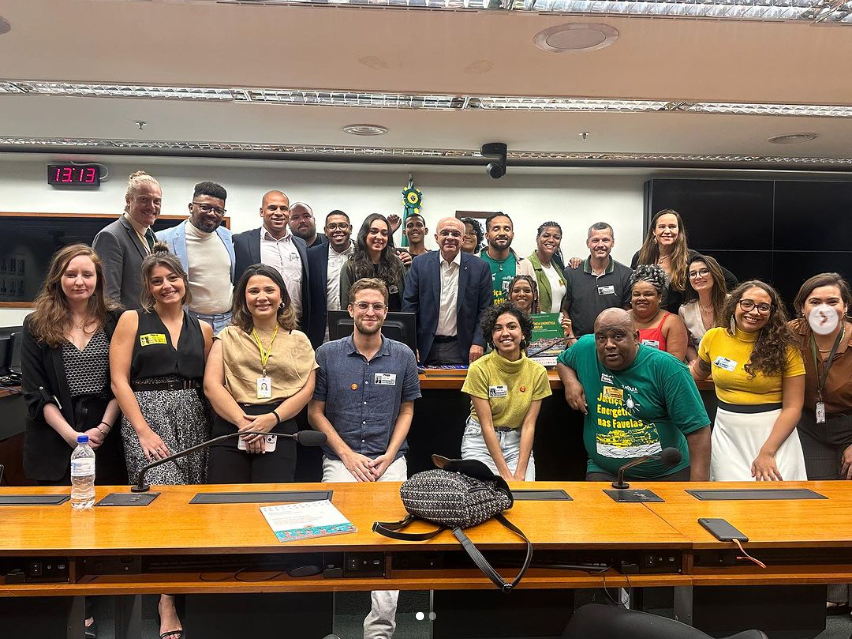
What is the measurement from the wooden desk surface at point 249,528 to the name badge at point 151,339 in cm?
69

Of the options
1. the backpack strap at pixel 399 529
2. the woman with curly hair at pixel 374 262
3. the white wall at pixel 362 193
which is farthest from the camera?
the white wall at pixel 362 193

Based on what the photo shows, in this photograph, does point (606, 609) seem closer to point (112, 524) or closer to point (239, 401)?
point (112, 524)

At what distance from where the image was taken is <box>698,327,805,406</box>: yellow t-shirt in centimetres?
285

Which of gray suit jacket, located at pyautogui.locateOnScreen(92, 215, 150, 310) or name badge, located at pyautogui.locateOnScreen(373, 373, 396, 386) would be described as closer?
name badge, located at pyautogui.locateOnScreen(373, 373, 396, 386)

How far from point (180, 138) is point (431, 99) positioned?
9.15ft

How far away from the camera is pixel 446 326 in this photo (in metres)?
4.31

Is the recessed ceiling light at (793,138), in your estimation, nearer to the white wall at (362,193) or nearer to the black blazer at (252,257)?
the white wall at (362,193)

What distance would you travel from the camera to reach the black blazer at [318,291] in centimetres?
429

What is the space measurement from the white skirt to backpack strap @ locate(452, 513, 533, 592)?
59.1 inches

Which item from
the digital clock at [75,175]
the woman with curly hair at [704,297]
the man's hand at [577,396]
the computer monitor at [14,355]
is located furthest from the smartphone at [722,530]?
the digital clock at [75,175]

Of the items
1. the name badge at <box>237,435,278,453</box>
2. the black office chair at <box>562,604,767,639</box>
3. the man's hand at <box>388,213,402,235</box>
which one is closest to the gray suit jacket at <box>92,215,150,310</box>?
the name badge at <box>237,435,278,453</box>

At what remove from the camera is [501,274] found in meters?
4.71

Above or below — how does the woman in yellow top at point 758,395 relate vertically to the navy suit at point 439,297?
below

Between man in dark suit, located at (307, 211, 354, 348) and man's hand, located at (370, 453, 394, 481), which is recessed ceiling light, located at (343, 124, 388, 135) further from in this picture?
man's hand, located at (370, 453, 394, 481)
